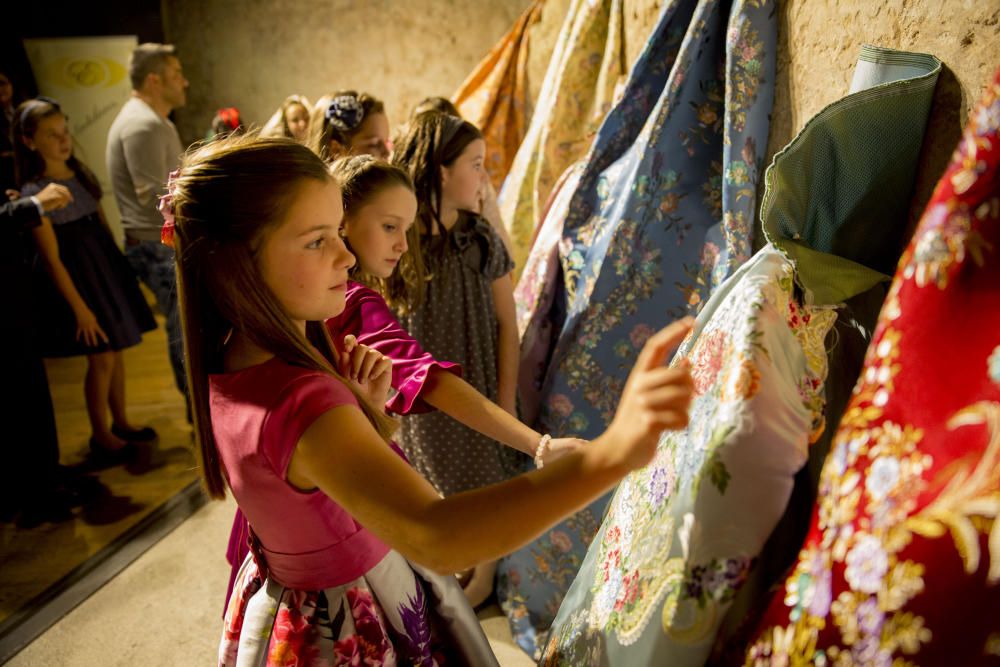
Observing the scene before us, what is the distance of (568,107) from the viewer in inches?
83.2

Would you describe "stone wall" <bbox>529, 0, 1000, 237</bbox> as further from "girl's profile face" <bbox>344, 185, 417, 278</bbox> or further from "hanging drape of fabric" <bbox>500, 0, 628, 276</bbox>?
"hanging drape of fabric" <bbox>500, 0, 628, 276</bbox>

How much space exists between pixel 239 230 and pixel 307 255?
8 centimetres

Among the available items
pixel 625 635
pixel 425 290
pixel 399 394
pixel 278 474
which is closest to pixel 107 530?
pixel 425 290

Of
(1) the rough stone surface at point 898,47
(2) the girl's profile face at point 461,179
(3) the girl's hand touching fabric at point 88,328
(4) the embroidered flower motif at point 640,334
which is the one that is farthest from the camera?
(3) the girl's hand touching fabric at point 88,328

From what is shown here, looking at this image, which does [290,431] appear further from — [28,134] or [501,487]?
[28,134]

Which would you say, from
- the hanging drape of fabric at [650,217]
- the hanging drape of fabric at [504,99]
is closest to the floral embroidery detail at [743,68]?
the hanging drape of fabric at [650,217]

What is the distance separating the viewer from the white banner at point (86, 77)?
17.0 ft

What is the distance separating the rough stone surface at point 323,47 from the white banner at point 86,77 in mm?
431

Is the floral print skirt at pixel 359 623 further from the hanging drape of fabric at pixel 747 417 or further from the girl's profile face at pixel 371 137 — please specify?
the girl's profile face at pixel 371 137

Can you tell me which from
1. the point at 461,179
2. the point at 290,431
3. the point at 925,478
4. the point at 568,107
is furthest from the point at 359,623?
the point at 568,107

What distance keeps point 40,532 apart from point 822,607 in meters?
2.47

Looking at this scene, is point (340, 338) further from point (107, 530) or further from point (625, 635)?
point (107, 530)

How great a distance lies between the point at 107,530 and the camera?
2.30m

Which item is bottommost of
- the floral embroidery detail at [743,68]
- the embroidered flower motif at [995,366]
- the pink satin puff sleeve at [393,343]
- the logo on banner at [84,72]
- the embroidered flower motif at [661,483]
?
the logo on banner at [84,72]
